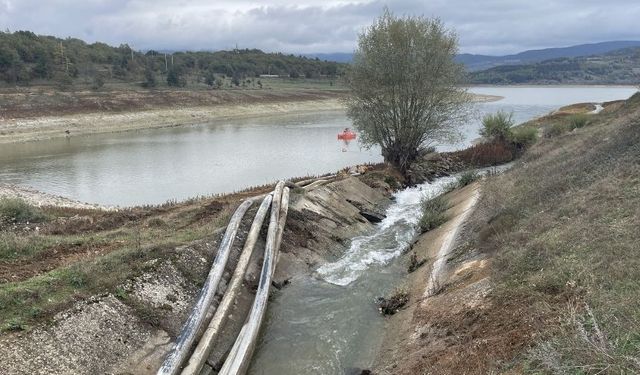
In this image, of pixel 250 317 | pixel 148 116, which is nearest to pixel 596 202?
pixel 250 317

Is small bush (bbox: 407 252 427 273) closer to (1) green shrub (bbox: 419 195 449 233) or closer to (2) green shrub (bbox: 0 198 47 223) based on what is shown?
(1) green shrub (bbox: 419 195 449 233)

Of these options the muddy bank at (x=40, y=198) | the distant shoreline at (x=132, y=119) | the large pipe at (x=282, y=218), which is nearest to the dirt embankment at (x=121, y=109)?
the distant shoreline at (x=132, y=119)

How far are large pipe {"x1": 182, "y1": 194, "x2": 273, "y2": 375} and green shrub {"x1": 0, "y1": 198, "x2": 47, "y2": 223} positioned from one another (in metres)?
8.18

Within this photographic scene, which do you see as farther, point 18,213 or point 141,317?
point 18,213

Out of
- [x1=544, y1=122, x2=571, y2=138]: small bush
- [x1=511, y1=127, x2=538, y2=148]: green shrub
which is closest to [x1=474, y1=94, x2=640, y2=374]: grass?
[x1=544, y1=122, x2=571, y2=138]: small bush

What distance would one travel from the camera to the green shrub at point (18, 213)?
674 inches

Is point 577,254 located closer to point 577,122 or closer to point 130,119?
point 577,122

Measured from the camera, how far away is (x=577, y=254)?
970 centimetres

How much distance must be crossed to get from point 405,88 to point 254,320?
21770mm

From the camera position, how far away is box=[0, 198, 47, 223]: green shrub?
56.1 ft

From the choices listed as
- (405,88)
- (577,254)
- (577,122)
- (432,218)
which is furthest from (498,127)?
(577,254)

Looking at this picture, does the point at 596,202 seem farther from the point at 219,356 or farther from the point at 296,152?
the point at 296,152

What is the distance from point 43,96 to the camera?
2842 inches

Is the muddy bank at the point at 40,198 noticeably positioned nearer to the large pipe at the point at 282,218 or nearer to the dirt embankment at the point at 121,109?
the large pipe at the point at 282,218
